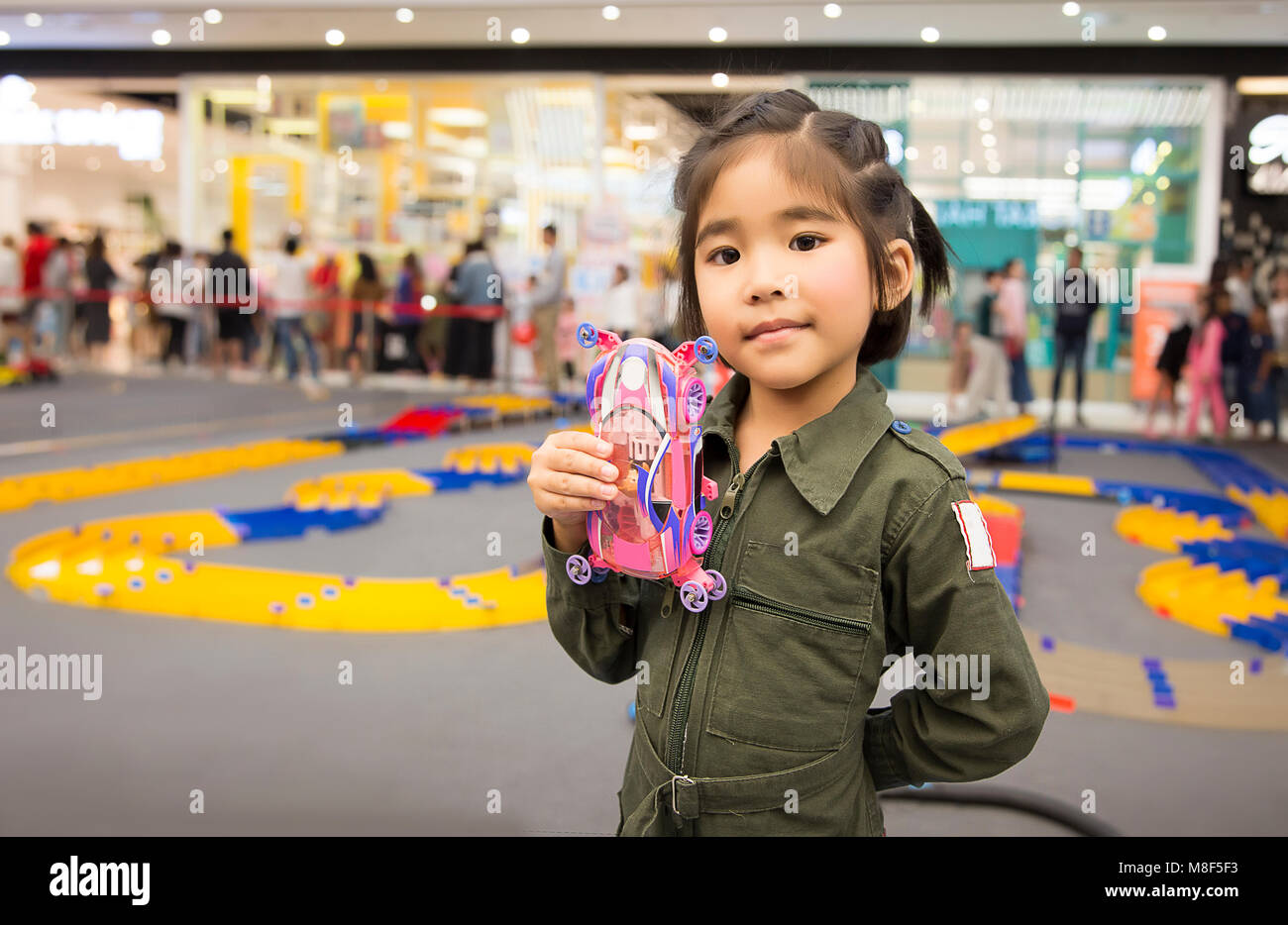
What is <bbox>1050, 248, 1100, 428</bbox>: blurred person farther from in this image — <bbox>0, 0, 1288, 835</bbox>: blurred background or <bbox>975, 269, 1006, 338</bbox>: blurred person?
<bbox>975, 269, 1006, 338</bbox>: blurred person

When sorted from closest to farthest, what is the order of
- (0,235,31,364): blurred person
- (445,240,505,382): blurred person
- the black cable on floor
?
the black cable on floor
(445,240,505,382): blurred person
(0,235,31,364): blurred person

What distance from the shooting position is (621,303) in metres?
12.6

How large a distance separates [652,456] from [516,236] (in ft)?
49.8

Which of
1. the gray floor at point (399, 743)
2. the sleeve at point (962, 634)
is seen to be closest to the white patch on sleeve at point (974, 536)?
the sleeve at point (962, 634)

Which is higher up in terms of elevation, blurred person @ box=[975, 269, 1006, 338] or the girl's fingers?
blurred person @ box=[975, 269, 1006, 338]

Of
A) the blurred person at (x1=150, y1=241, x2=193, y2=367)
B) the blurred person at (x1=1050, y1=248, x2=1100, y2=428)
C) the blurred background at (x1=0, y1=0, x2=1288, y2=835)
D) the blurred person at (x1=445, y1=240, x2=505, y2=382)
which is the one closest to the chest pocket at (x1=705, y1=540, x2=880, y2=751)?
the blurred background at (x1=0, y1=0, x2=1288, y2=835)

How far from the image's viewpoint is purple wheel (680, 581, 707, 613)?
131 centimetres

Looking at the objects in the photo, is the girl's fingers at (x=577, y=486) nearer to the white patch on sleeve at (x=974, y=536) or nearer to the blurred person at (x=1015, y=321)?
the white patch on sleeve at (x=974, y=536)

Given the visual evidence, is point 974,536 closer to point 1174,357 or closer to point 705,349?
point 705,349

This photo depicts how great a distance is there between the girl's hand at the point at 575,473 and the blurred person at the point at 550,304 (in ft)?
37.0

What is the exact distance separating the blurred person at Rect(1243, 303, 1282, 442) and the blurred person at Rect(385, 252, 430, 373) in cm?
1015

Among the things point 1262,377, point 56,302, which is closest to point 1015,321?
point 1262,377

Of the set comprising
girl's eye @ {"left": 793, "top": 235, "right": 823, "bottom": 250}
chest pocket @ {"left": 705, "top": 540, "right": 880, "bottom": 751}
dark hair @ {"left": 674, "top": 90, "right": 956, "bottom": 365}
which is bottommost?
chest pocket @ {"left": 705, "top": 540, "right": 880, "bottom": 751}
